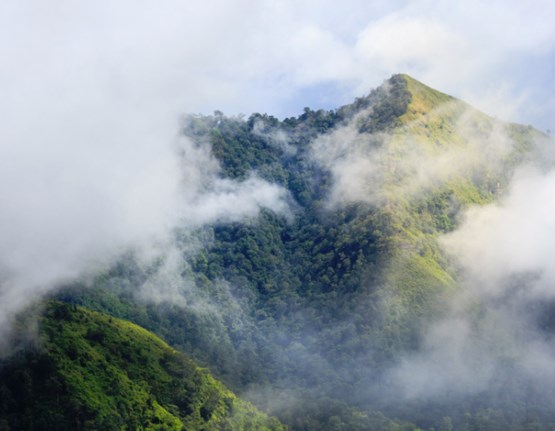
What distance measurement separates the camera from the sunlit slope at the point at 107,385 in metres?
139

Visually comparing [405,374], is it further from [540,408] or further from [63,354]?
[63,354]

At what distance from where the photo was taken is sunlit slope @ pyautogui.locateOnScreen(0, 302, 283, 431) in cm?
13925

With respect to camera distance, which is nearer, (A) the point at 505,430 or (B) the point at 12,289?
(B) the point at 12,289

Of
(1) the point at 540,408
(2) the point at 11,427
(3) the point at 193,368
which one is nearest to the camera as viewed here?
(2) the point at 11,427

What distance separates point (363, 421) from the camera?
178000 millimetres

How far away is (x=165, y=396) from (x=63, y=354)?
23.4 metres

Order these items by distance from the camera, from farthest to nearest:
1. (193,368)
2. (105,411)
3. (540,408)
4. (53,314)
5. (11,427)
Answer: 1. (540,408)
2. (193,368)
3. (53,314)
4. (105,411)
5. (11,427)

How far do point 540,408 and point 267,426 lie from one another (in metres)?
65.7

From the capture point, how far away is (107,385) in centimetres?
15188

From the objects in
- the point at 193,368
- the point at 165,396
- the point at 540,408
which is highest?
→ the point at 540,408

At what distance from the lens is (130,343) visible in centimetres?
16925

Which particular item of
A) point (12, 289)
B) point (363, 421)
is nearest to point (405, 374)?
point (363, 421)

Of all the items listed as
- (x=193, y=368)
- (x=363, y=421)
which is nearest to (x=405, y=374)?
(x=363, y=421)

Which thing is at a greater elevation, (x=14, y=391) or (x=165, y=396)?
(x=165, y=396)
